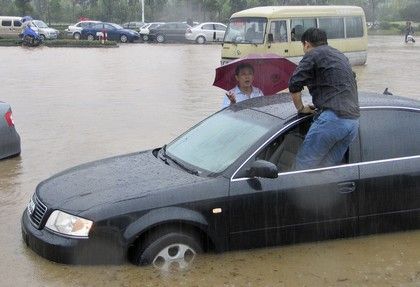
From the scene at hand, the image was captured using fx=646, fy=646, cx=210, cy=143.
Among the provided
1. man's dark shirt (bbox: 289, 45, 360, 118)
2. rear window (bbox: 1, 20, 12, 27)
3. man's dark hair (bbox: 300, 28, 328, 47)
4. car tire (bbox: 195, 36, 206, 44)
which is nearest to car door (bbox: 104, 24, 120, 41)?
car tire (bbox: 195, 36, 206, 44)

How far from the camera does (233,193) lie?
5086mm

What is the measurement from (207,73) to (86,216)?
1804 centimetres

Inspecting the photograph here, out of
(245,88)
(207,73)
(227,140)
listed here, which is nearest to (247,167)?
(227,140)

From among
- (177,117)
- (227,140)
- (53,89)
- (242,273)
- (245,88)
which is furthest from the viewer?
(53,89)

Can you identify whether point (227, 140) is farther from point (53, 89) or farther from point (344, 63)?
point (53, 89)

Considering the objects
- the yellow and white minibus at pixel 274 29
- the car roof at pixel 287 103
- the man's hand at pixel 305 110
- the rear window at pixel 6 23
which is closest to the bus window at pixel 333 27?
the yellow and white minibus at pixel 274 29

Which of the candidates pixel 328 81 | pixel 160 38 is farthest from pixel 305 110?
pixel 160 38

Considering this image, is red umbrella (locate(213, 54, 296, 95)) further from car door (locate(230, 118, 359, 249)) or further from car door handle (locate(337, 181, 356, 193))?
car door handle (locate(337, 181, 356, 193))

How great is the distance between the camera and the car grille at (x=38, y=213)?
16.8ft

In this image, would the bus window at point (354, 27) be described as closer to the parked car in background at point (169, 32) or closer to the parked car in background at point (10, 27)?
the parked car in background at point (169, 32)

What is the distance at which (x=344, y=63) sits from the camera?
18.5 ft

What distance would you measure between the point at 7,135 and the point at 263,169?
502 centimetres

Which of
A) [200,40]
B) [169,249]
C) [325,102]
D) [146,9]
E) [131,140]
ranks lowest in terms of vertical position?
[131,140]

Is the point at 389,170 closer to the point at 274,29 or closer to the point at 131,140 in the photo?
the point at 131,140
